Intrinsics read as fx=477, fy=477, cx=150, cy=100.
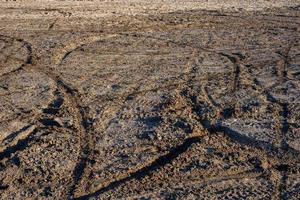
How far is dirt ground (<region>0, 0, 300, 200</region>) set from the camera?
18.5ft

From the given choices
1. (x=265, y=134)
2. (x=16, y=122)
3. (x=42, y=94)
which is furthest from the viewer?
(x=42, y=94)

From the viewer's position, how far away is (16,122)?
7.12 meters

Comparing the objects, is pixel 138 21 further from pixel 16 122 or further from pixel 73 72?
pixel 16 122

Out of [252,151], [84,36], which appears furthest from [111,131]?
[84,36]

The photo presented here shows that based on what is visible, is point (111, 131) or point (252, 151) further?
point (111, 131)

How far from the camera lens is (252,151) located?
6.20 meters

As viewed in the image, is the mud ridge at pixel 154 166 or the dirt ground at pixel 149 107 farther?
the dirt ground at pixel 149 107

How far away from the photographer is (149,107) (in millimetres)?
7559

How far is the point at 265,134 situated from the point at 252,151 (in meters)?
0.54

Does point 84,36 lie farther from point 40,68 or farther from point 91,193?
point 91,193

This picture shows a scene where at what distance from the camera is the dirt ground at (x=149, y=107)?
563 centimetres

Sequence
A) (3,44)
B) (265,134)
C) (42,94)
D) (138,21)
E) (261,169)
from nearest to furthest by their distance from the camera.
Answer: (261,169)
(265,134)
(42,94)
(3,44)
(138,21)

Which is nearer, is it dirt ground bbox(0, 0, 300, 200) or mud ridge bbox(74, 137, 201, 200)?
mud ridge bbox(74, 137, 201, 200)

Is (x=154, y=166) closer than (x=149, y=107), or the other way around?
(x=154, y=166)
